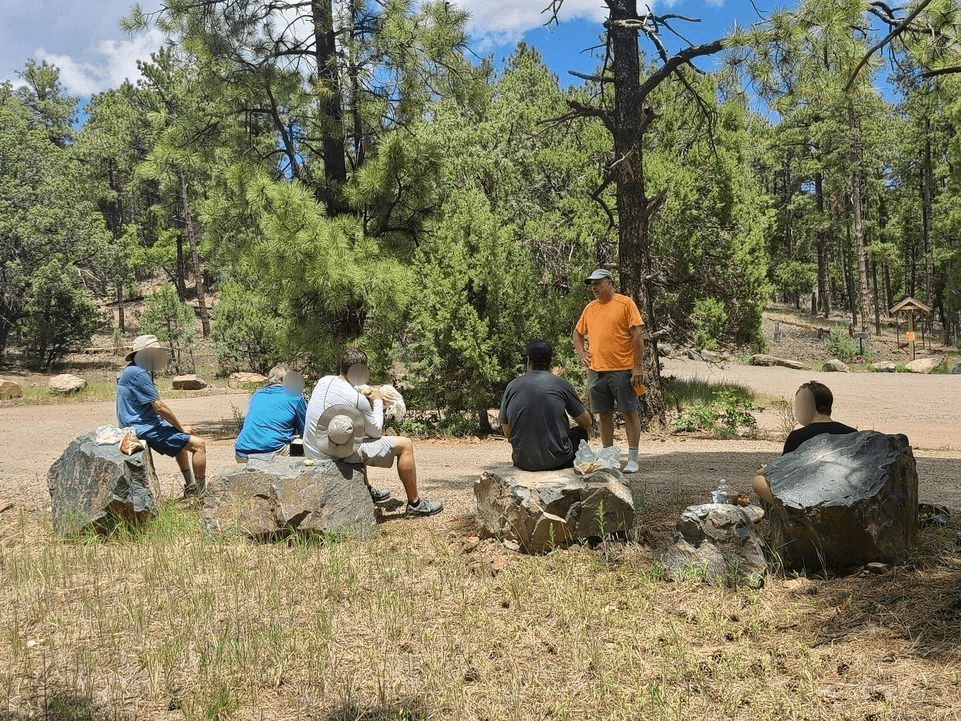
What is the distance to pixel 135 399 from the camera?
6.70 metres

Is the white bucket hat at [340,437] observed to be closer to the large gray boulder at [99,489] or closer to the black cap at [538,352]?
the black cap at [538,352]

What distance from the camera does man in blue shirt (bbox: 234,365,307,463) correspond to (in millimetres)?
6551

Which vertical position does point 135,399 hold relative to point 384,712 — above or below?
above

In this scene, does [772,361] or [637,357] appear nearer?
[637,357]

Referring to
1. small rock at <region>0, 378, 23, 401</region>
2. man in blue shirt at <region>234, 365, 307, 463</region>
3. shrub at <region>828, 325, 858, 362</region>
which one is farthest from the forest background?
small rock at <region>0, 378, 23, 401</region>

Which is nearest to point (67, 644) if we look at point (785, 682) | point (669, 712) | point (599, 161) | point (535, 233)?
point (669, 712)

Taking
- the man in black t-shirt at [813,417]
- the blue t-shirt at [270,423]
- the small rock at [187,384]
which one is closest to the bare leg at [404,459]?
the blue t-shirt at [270,423]

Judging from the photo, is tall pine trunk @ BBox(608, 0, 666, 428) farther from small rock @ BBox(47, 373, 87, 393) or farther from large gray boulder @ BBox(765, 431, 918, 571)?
small rock @ BBox(47, 373, 87, 393)

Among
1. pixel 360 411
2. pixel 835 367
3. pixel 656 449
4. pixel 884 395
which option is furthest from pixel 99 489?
pixel 835 367

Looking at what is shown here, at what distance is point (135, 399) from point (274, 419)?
125 cm

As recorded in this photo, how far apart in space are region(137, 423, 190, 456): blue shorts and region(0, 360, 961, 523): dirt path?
2.48 ft

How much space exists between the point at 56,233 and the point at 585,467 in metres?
28.9

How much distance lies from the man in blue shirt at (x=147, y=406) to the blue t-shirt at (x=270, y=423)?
2.21 feet

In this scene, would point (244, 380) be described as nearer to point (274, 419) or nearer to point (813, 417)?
point (274, 419)
